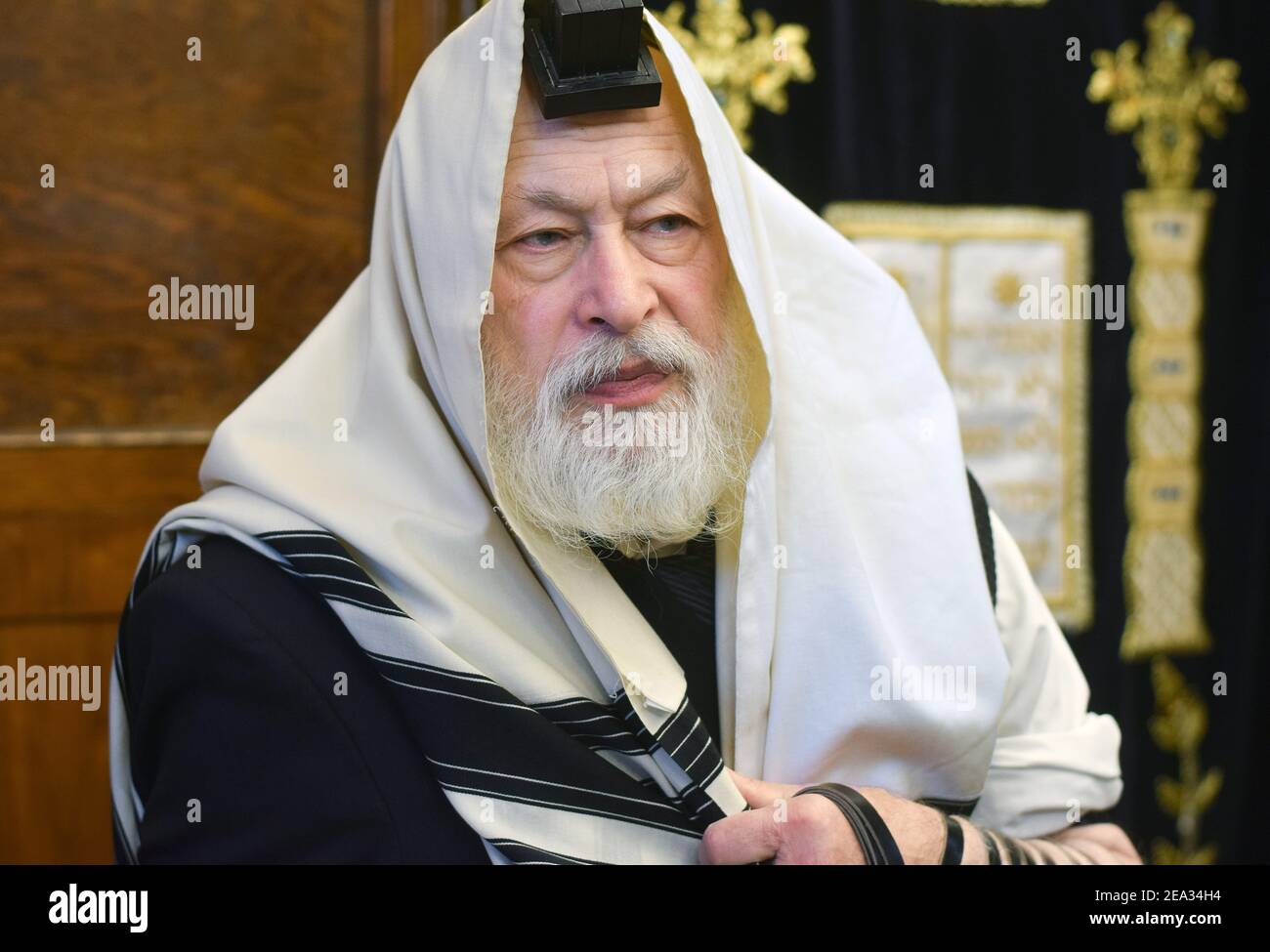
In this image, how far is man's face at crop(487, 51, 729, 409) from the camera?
1733mm

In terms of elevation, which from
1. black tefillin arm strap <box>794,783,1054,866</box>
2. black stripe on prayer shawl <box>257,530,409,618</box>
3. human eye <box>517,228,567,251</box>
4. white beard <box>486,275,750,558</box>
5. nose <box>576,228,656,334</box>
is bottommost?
black tefillin arm strap <box>794,783,1054,866</box>

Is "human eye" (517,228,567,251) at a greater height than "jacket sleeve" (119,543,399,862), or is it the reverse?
"human eye" (517,228,567,251)

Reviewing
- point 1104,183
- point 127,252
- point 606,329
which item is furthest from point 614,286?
point 1104,183

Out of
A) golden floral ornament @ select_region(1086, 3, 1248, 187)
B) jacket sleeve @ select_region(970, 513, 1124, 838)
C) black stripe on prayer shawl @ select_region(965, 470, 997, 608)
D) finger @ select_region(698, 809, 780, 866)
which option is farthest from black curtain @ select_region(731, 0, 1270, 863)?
finger @ select_region(698, 809, 780, 866)

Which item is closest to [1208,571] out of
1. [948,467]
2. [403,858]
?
[948,467]

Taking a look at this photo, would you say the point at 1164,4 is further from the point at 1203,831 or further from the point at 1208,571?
the point at 1203,831

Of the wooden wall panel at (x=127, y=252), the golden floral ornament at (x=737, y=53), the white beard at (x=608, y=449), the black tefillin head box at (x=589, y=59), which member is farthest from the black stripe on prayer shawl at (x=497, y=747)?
the golden floral ornament at (x=737, y=53)

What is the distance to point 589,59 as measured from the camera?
1.74m

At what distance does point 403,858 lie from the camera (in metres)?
1.58

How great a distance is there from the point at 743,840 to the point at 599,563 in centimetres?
47

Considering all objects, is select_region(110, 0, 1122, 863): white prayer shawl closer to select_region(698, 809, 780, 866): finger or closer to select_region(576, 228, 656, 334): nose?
select_region(698, 809, 780, 866): finger

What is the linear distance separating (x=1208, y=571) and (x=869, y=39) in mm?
1869

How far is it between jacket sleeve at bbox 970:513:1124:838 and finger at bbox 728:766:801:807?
443mm

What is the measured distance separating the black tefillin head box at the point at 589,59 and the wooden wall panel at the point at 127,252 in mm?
1187
